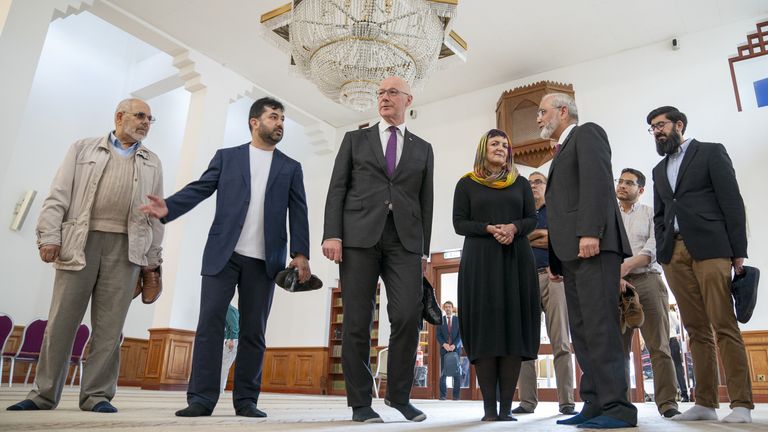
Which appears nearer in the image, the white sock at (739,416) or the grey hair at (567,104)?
the white sock at (739,416)

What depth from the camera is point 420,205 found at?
233cm

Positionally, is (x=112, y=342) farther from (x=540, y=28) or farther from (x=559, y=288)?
(x=540, y=28)

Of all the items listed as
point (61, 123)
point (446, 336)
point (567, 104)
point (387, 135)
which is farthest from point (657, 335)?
point (61, 123)

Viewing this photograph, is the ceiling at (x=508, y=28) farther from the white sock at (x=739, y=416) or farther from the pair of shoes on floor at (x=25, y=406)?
the pair of shoes on floor at (x=25, y=406)

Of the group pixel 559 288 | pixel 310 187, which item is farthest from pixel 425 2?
pixel 310 187

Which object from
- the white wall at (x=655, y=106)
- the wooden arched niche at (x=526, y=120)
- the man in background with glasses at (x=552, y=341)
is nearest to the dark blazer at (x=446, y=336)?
the white wall at (x=655, y=106)

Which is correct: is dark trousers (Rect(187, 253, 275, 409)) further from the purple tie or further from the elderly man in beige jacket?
the purple tie

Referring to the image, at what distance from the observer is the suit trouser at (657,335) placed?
2678 mm

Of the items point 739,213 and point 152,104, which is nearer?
point 739,213

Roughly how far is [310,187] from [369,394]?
7814 millimetres

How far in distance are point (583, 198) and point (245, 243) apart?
53.3 inches

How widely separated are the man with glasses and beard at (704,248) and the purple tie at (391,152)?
1.33 meters

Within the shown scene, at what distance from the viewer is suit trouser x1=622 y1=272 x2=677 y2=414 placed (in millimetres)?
2678

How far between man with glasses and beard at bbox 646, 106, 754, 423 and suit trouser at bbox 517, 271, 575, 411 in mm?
707
